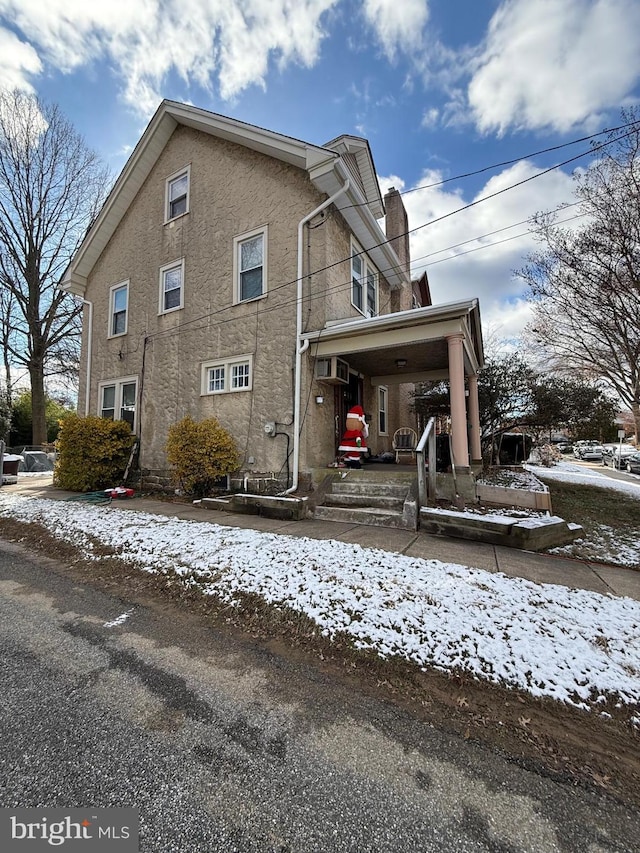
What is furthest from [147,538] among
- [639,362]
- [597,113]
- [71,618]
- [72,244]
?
[72,244]

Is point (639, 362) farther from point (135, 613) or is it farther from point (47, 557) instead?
point (47, 557)

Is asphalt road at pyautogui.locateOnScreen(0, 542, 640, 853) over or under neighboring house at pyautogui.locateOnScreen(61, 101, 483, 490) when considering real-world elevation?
under

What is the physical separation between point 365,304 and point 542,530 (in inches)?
285

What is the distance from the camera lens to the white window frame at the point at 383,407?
11.9 metres

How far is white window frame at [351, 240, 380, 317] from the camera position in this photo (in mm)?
9383

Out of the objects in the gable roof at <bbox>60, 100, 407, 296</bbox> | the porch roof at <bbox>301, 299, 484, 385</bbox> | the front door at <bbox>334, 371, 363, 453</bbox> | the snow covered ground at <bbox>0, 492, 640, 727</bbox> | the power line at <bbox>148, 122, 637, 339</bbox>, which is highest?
the gable roof at <bbox>60, 100, 407, 296</bbox>

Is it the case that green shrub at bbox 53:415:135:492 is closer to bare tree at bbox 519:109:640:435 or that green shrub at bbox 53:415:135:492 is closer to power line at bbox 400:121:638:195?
power line at bbox 400:121:638:195

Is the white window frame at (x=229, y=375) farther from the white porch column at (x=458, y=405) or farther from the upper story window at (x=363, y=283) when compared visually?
the white porch column at (x=458, y=405)

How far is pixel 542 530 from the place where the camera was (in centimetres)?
488

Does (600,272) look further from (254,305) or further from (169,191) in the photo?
(169,191)

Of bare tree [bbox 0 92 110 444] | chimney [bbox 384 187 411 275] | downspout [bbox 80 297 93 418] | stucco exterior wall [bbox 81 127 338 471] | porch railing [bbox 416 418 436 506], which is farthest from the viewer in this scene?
bare tree [bbox 0 92 110 444]

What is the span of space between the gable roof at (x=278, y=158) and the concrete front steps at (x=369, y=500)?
6099 millimetres

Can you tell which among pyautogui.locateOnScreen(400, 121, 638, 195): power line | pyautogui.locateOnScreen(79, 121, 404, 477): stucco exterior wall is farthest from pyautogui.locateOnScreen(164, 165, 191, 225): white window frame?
pyautogui.locateOnScreen(400, 121, 638, 195): power line

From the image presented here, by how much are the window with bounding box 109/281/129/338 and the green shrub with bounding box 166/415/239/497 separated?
5436mm
